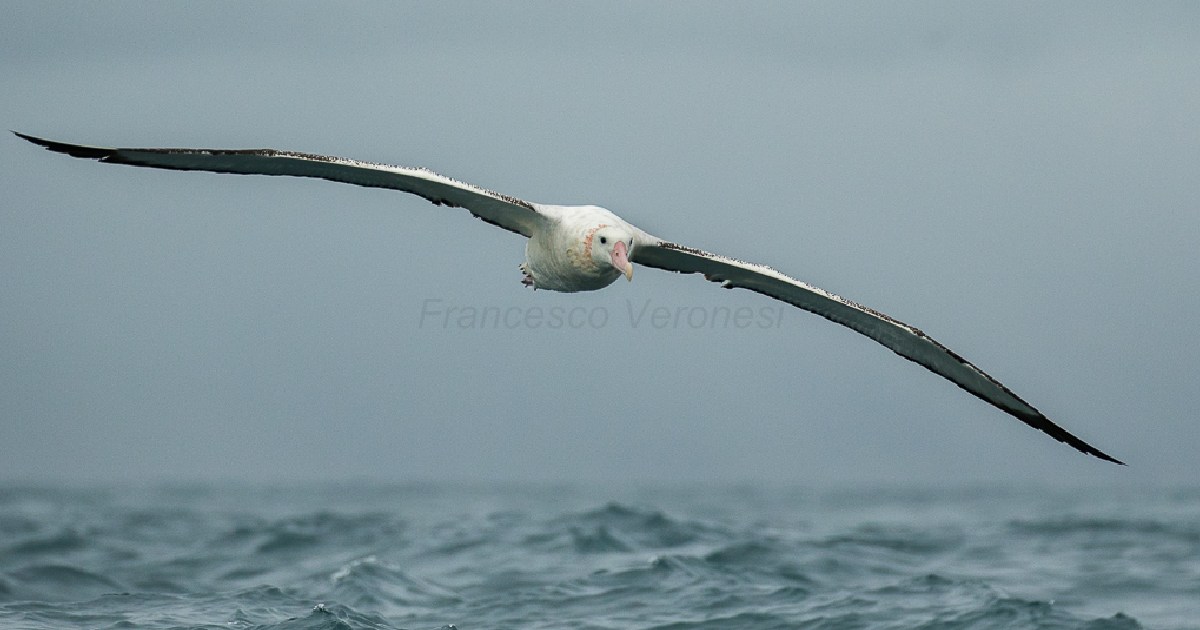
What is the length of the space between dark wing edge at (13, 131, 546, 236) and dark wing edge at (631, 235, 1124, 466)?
5.39 feet

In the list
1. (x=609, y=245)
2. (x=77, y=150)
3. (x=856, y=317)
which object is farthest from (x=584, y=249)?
(x=77, y=150)

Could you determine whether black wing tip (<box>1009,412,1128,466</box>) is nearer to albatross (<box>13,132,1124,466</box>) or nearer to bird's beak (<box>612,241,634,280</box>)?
albatross (<box>13,132,1124,466</box>)

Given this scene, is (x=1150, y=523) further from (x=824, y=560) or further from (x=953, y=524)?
(x=824, y=560)

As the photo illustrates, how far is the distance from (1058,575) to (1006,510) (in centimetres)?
1559

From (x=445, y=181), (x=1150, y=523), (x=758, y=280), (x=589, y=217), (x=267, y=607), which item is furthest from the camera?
(x=1150, y=523)

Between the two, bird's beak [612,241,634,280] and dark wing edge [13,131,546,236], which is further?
bird's beak [612,241,634,280]

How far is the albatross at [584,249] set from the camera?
1177cm

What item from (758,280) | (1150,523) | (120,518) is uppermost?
(758,280)

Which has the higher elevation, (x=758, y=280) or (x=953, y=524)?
(x=758, y=280)

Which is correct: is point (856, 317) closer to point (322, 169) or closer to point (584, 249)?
point (584, 249)

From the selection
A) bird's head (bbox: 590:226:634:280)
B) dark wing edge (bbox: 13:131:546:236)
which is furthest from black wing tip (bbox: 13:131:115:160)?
bird's head (bbox: 590:226:634:280)

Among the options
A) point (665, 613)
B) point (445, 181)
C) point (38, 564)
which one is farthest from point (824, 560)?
point (38, 564)

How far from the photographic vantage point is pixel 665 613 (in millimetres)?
14961

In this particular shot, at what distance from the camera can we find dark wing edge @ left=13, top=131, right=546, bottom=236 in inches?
447
